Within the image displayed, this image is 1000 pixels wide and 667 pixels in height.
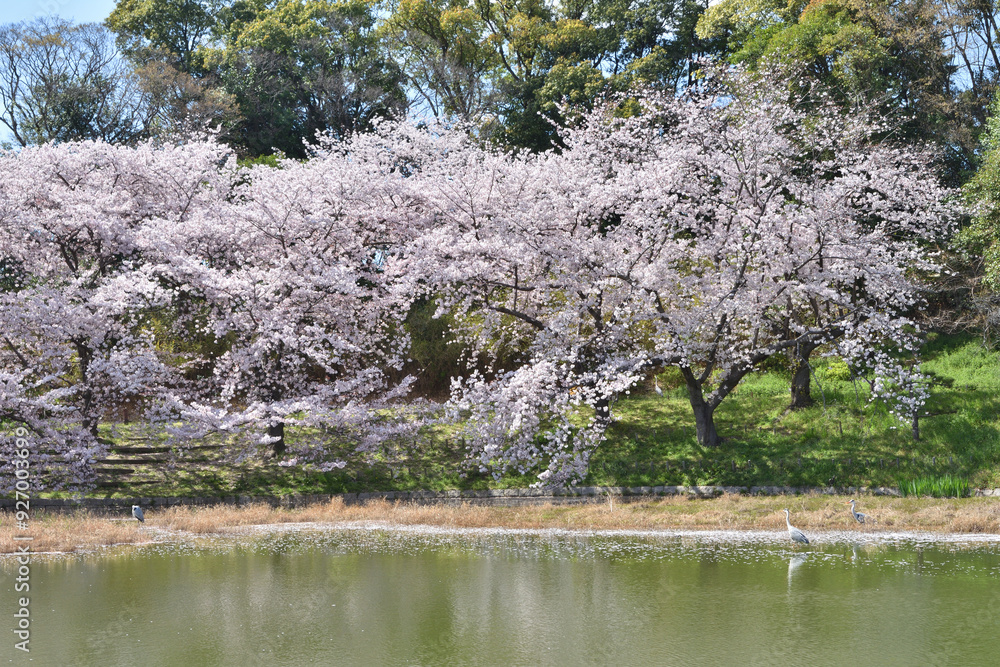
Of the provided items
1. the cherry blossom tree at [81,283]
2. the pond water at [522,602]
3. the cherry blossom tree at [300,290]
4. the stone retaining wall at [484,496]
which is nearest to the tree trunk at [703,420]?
the stone retaining wall at [484,496]

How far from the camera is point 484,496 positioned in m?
23.8

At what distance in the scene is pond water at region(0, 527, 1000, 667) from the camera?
10.1 metres

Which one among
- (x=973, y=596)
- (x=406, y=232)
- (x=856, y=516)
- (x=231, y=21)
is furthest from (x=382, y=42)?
(x=973, y=596)

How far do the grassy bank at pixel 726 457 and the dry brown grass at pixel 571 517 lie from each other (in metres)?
1.76

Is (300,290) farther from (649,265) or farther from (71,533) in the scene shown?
(649,265)

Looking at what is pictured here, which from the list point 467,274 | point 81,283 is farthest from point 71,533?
point 467,274

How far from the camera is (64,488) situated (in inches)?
891

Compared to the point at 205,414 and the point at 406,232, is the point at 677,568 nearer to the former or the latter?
the point at 205,414

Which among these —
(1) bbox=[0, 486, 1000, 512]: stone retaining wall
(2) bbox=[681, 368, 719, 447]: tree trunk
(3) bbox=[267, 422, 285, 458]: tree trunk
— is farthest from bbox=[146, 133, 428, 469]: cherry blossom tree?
(2) bbox=[681, 368, 719, 447]: tree trunk

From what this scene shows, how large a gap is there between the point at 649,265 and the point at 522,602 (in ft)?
41.6

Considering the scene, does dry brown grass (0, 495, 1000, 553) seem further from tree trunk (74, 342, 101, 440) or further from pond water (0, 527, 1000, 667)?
tree trunk (74, 342, 101, 440)

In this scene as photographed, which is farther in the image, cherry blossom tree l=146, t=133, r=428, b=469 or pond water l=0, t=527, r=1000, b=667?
cherry blossom tree l=146, t=133, r=428, b=469

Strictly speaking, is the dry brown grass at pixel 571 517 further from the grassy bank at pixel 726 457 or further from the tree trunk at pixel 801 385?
the tree trunk at pixel 801 385

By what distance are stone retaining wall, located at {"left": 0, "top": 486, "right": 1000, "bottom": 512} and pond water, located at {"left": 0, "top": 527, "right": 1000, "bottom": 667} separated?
482 cm
